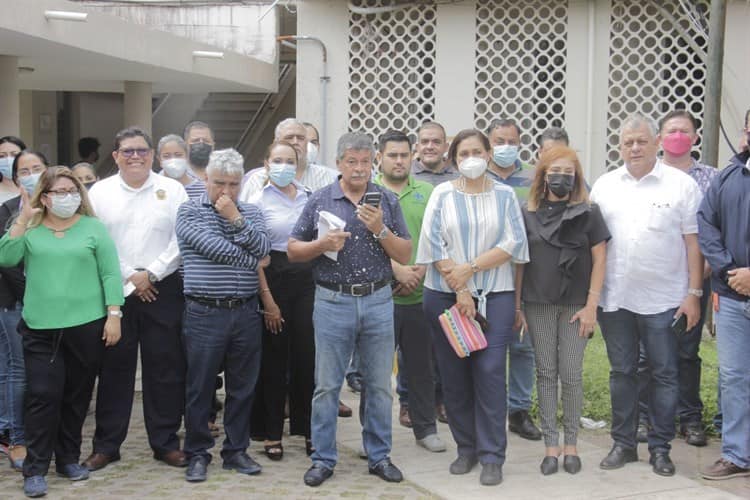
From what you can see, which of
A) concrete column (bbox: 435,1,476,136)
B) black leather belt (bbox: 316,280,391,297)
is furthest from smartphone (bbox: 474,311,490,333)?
concrete column (bbox: 435,1,476,136)

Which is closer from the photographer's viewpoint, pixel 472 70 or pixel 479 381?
pixel 479 381

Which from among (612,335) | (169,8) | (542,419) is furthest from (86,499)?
(169,8)

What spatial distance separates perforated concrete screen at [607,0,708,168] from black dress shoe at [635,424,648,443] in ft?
20.1

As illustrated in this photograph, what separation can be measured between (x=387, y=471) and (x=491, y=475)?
624 millimetres

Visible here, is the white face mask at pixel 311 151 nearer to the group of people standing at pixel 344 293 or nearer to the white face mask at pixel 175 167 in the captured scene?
the white face mask at pixel 175 167

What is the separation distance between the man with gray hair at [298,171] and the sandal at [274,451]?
1622mm

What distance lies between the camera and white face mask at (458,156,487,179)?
5828 mm

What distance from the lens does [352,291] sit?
5.71 metres

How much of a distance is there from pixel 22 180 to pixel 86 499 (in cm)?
203

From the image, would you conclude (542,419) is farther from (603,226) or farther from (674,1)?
(674,1)

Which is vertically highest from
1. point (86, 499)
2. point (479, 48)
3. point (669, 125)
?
point (479, 48)

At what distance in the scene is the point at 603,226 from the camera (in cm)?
585

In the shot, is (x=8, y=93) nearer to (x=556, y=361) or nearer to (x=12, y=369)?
(x=12, y=369)

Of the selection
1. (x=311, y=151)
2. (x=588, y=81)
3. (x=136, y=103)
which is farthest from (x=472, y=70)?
(x=311, y=151)
